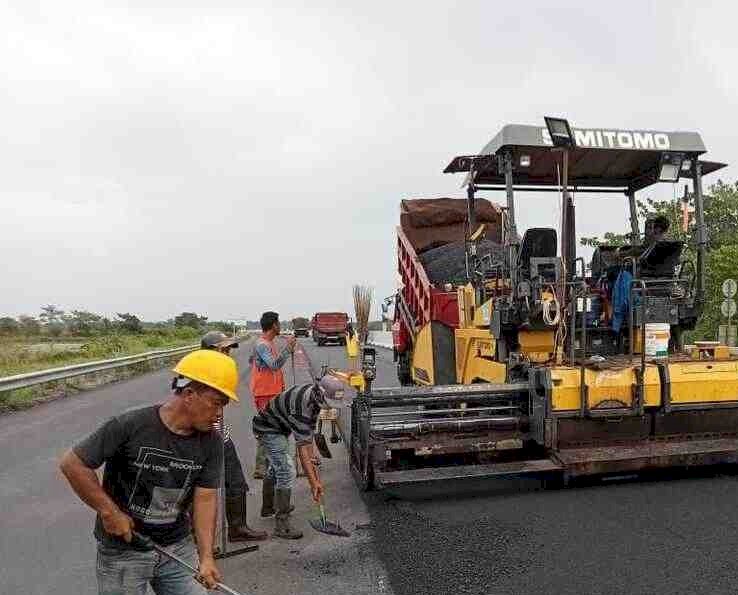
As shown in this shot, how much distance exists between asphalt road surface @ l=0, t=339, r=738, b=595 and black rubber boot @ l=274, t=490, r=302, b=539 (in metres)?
0.11

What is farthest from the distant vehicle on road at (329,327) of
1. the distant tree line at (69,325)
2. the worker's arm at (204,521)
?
the worker's arm at (204,521)

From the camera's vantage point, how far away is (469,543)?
412 cm

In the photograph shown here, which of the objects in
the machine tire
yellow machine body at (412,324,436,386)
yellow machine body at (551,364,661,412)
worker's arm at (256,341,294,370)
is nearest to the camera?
yellow machine body at (551,364,661,412)

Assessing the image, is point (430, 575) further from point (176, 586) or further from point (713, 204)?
point (713, 204)

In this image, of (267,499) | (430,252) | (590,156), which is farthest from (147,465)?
(430,252)

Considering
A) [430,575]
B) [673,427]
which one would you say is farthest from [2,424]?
[673,427]

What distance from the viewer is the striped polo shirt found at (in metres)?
4.45

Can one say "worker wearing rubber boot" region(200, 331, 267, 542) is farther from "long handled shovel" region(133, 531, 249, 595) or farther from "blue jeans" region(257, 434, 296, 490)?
"long handled shovel" region(133, 531, 249, 595)

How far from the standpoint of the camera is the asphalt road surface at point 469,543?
356cm

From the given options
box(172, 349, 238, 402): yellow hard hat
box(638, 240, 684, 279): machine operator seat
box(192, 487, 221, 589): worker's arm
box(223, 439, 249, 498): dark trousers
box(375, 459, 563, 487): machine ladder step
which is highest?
box(638, 240, 684, 279): machine operator seat

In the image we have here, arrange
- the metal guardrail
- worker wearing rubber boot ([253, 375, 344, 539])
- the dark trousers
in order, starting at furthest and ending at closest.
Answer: the metal guardrail
the dark trousers
worker wearing rubber boot ([253, 375, 344, 539])

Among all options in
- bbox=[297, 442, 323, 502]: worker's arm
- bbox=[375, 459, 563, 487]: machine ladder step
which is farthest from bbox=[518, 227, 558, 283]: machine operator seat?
bbox=[297, 442, 323, 502]: worker's arm

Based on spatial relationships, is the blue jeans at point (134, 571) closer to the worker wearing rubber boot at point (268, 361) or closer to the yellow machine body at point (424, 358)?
the worker wearing rubber boot at point (268, 361)

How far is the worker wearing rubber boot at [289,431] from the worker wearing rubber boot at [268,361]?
43.1 inches
